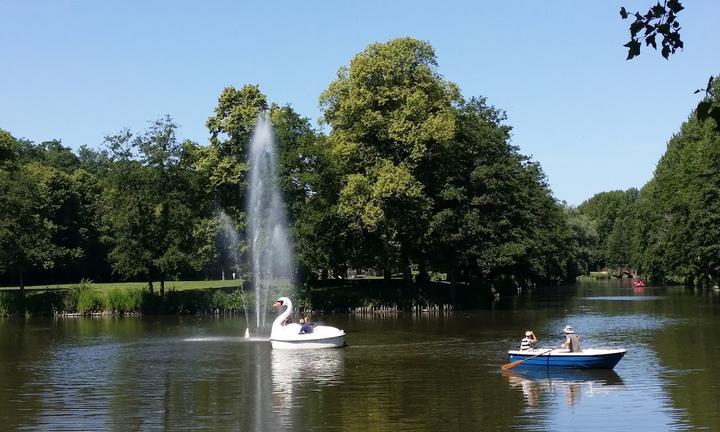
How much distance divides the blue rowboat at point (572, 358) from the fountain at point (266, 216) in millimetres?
30183

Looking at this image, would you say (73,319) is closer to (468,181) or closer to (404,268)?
(404,268)

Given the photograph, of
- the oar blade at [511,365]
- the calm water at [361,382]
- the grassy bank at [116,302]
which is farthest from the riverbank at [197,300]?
the oar blade at [511,365]

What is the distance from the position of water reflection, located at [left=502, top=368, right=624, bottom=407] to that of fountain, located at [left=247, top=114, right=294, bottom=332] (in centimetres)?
3072

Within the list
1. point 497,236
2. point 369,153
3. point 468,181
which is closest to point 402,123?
point 369,153

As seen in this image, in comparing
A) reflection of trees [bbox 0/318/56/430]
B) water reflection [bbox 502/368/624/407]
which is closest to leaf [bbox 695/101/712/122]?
water reflection [bbox 502/368/624/407]

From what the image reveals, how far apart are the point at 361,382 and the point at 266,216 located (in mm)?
32594

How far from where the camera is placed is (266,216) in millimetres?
57250

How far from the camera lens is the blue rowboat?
26969 millimetres

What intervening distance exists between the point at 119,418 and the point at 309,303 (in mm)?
37953

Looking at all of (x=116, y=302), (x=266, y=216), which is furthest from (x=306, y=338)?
(x=116, y=302)

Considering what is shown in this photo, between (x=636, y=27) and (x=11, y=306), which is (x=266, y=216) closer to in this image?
(x=11, y=306)

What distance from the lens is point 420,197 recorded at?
5672 cm

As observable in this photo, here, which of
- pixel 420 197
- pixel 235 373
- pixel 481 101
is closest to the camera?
pixel 235 373

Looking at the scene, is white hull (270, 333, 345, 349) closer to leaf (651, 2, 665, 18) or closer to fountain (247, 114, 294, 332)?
fountain (247, 114, 294, 332)
